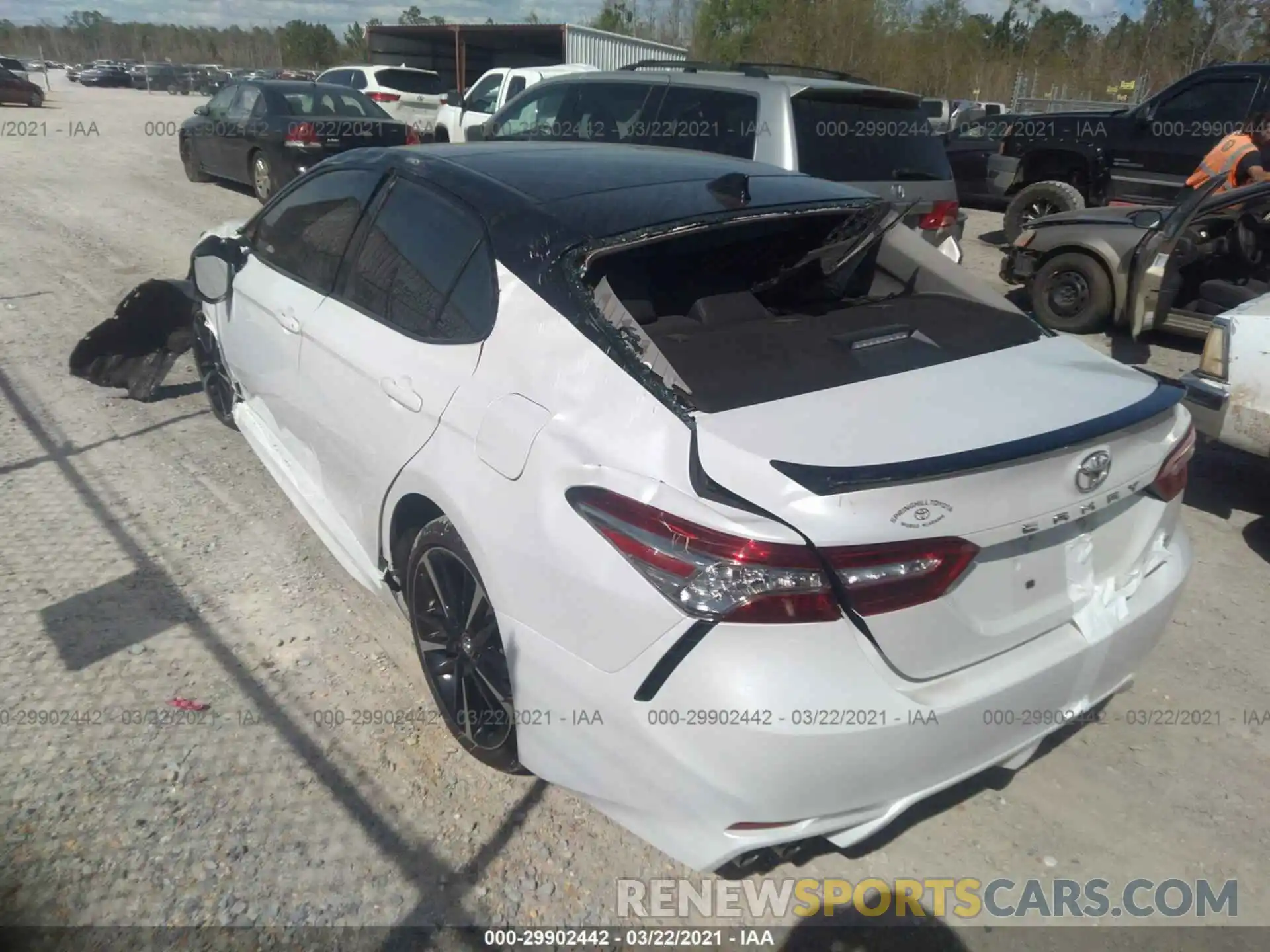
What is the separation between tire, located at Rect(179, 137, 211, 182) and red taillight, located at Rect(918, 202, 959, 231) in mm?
11421

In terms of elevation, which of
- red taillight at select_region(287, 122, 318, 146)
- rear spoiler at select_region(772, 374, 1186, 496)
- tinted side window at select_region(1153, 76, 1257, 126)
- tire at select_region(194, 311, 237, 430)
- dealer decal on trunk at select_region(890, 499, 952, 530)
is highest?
tinted side window at select_region(1153, 76, 1257, 126)

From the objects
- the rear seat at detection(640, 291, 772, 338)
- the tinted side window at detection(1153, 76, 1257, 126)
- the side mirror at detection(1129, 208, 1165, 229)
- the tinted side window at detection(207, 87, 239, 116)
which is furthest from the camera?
the tinted side window at detection(207, 87, 239, 116)

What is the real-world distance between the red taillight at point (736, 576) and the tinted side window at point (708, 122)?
5.05 m

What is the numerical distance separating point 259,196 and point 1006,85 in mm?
31405

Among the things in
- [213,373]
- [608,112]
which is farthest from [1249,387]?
[608,112]

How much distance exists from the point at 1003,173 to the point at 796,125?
682cm

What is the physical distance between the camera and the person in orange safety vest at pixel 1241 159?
7965 mm

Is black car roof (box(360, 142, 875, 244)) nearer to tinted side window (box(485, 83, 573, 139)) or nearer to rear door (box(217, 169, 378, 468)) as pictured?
rear door (box(217, 169, 378, 468))

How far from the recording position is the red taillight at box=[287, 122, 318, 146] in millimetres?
11805

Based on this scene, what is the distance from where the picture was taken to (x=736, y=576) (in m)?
1.95

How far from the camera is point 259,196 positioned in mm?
12812

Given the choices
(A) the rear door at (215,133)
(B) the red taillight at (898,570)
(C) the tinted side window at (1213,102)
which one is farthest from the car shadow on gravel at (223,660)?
(C) the tinted side window at (1213,102)

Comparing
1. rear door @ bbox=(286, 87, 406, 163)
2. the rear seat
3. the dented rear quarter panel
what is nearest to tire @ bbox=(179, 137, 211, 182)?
rear door @ bbox=(286, 87, 406, 163)

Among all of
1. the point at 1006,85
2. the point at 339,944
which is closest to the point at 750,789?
the point at 339,944
